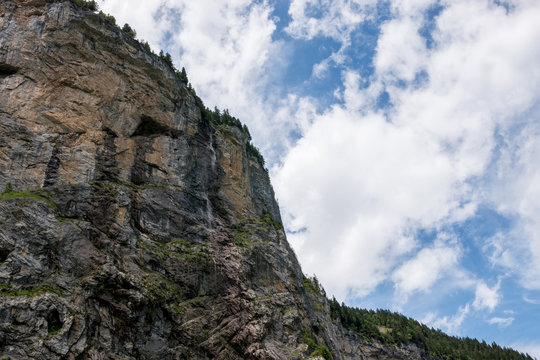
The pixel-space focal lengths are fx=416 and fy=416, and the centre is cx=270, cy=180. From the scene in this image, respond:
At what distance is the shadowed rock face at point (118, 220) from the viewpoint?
30.8m

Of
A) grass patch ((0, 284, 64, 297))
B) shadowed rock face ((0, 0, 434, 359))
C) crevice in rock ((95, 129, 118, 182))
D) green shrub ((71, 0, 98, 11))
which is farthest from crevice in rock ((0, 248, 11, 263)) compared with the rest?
green shrub ((71, 0, 98, 11))

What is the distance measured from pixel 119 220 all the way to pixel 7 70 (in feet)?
66.5

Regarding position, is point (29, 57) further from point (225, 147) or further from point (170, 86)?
point (225, 147)

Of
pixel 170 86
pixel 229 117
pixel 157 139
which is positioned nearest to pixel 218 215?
pixel 157 139

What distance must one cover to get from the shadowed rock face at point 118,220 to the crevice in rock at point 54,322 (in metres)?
0.07

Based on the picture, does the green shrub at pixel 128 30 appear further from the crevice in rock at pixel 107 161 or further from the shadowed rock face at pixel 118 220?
the crevice in rock at pixel 107 161

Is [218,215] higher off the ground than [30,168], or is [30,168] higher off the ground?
[218,215]

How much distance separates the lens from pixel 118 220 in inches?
1531

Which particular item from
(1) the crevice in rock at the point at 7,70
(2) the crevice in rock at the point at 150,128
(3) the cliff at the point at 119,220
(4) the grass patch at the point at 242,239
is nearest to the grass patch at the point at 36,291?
(3) the cliff at the point at 119,220

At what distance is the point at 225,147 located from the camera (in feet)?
202

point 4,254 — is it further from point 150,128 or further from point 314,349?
point 314,349

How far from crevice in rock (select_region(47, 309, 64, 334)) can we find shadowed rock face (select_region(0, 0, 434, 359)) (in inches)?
2.8

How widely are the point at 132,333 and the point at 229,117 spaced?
4605cm

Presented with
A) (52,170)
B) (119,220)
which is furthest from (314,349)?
(52,170)
